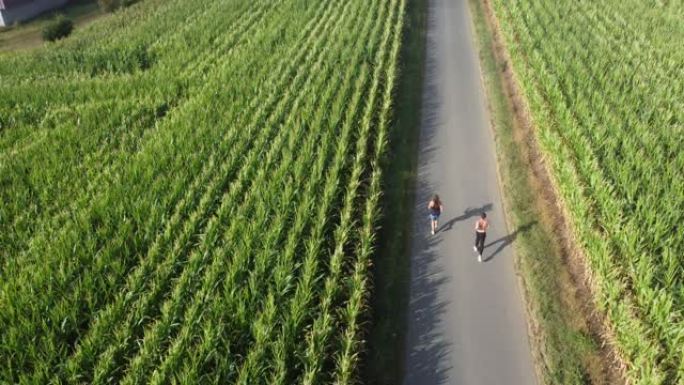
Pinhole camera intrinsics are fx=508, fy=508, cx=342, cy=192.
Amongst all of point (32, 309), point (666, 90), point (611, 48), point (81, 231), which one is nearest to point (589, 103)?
point (666, 90)

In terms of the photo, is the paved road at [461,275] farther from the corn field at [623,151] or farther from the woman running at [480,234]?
the corn field at [623,151]

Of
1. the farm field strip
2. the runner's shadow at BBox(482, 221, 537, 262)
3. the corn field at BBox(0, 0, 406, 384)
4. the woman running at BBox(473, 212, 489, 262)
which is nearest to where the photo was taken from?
the corn field at BBox(0, 0, 406, 384)

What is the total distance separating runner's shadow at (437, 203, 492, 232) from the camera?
47.0ft

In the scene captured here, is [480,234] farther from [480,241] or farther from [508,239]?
[508,239]

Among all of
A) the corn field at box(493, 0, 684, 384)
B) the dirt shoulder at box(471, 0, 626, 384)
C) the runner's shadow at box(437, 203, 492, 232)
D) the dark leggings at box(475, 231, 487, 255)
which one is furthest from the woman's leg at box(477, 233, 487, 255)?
the corn field at box(493, 0, 684, 384)

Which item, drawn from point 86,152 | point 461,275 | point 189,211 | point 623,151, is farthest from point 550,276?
point 86,152

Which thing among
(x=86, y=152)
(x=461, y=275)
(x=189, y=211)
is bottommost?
(x=461, y=275)

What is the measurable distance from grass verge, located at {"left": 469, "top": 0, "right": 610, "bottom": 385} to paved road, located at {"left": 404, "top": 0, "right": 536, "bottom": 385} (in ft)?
0.97

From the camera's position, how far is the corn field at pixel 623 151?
10.0 metres

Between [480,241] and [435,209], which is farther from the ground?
[435,209]

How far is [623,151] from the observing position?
47.2ft

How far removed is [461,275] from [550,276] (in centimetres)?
219

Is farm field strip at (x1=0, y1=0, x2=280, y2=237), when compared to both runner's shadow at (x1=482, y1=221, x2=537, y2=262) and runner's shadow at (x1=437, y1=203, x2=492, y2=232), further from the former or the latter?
runner's shadow at (x1=482, y1=221, x2=537, y2=262)

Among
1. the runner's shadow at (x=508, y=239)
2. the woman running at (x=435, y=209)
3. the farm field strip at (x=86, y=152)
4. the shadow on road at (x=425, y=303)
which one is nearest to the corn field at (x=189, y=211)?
the farm field strip at (x=86, y=152)
